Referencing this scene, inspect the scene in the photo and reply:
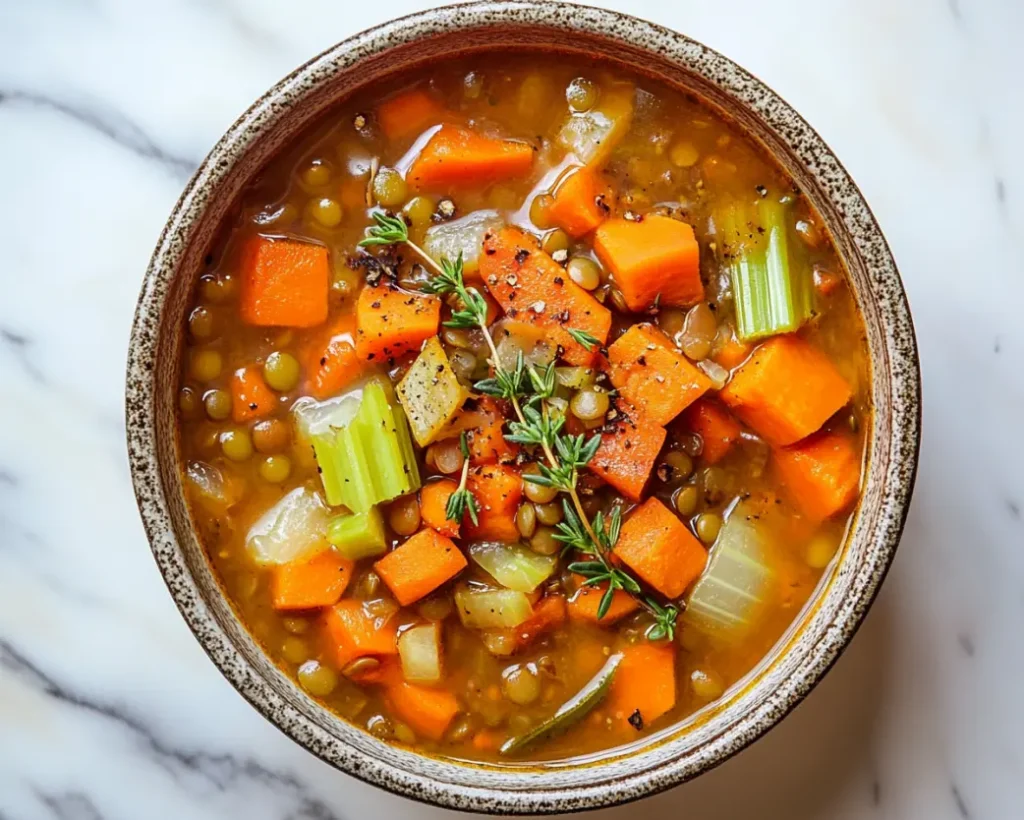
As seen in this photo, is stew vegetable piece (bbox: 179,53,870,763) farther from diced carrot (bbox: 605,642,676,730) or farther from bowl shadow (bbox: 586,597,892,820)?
bowl shadow (bbox: 586,597,892,820)

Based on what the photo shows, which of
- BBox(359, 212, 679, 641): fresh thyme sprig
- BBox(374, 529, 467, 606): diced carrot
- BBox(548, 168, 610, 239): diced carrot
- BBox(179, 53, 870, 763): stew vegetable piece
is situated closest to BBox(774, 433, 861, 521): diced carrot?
BBox(179, 53, 870, 763): stew vegetable piece

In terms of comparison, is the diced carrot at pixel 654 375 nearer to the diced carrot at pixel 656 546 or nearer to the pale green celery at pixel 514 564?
the diced carrot at pixel 656 546

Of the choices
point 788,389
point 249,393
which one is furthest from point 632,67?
point 249,393

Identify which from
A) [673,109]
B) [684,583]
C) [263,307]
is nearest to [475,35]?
[673,109]

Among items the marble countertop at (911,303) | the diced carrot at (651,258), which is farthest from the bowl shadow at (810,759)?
the diced carrot at (651,258)

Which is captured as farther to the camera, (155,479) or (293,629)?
(293,629)
